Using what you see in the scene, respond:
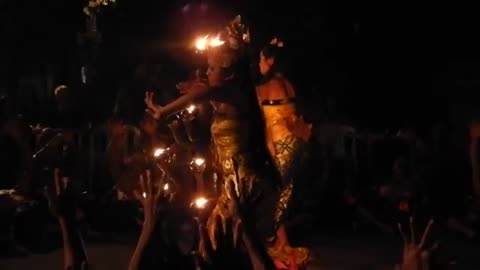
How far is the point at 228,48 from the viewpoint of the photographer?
708 cm

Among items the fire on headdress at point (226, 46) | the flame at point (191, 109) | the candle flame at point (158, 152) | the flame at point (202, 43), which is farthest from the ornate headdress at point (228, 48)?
the candle flame at point (158, 152)

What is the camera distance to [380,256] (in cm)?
953

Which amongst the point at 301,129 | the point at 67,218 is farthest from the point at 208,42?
the point at 67,218

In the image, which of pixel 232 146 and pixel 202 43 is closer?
pixel 232 146

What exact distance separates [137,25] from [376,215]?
561 cm

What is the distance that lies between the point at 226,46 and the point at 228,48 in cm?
2

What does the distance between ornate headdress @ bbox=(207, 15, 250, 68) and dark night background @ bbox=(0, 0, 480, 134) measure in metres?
5.30

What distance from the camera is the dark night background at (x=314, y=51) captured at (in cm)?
1343

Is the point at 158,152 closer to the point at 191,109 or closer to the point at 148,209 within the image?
the point at 191,109

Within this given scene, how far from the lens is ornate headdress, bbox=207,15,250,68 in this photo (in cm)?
704

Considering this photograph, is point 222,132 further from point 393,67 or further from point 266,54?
point 393,67

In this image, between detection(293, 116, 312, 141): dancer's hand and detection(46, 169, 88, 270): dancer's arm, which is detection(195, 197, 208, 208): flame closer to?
detection(293, 116, 312, 141): dancer's hand

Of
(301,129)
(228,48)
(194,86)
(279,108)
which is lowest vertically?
(301,129)

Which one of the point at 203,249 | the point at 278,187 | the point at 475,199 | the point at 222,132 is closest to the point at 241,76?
the point at 222,132
